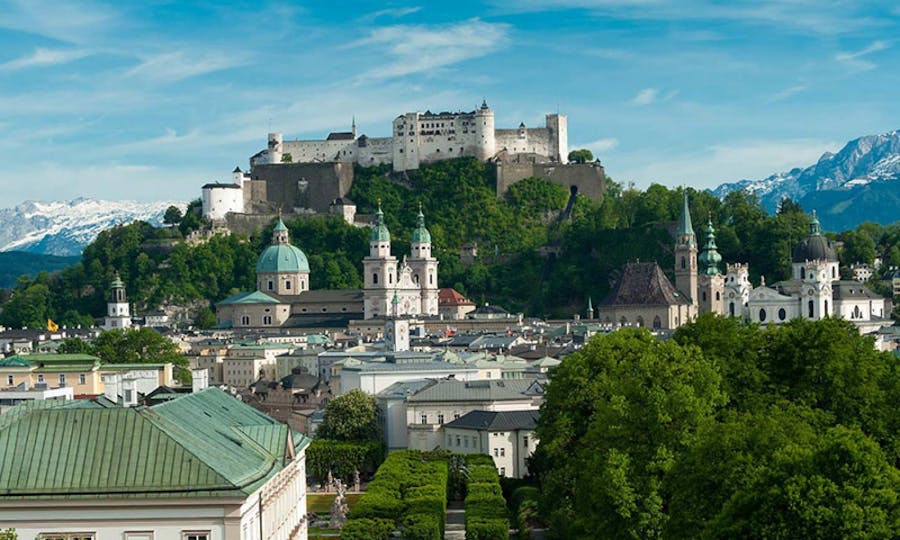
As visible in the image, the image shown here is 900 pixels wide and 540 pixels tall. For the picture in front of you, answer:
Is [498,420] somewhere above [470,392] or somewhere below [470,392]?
below

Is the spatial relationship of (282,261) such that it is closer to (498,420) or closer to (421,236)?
(421,236)

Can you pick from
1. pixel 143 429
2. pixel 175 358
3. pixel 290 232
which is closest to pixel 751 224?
pixel 290 232

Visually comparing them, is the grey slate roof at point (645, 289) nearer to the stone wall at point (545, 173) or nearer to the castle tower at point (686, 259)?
the castle tower at point (686, 259)

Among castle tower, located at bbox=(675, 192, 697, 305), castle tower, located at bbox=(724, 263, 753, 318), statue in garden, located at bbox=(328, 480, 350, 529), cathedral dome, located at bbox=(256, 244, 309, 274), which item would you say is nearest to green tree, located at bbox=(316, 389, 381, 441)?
statue in garden, located at bbox=(328, 480, 350, 529)

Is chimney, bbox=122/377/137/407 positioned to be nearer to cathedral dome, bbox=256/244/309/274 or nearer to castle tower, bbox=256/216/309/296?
castle tower, bbox=256/216/309/296

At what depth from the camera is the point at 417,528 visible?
59.7 metres

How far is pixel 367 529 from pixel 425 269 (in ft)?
391

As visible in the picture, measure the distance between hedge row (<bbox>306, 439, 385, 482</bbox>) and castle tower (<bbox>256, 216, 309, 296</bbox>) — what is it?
91137 millimetres

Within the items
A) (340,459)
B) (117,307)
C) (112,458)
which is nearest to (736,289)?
(117,307)

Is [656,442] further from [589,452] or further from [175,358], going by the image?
[175,358]

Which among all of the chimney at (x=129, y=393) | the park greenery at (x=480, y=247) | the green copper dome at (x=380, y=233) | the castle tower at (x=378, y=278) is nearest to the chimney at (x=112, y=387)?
the chimney at (x=129, y=393)

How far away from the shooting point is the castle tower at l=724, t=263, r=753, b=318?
Answer: 527 ft

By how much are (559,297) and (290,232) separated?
99.8ft

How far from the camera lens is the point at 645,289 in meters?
164
